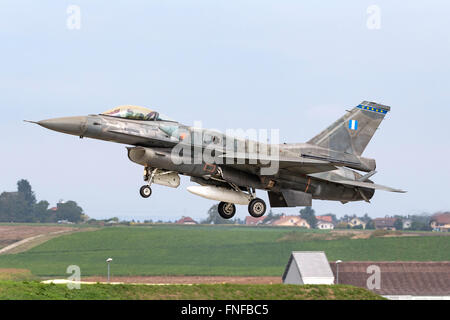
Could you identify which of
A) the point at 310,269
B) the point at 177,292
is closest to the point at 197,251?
the point at 310,269

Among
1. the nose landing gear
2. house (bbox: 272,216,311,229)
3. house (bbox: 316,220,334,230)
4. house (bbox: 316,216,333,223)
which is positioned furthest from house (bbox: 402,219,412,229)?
the nose landing gear

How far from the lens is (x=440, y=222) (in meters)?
74.5

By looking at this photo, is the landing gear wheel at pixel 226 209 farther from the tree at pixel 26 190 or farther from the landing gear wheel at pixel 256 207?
the tree at pixel 26 190

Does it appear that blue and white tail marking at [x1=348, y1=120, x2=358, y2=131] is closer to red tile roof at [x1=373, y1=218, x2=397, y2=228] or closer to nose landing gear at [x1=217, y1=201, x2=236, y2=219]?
nose landing gear at [x1=217, y1=201, x2=236, y2=219]

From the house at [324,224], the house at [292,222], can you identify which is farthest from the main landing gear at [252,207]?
the house at [324,224]

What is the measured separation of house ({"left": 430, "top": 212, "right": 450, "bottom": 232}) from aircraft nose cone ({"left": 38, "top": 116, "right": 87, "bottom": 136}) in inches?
1751

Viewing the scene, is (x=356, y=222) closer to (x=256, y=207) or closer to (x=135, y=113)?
(x=256, y=207)

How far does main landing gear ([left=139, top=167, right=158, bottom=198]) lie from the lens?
29688 mm

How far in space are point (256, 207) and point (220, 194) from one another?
1786 mm

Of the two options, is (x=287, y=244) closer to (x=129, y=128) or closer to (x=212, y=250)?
(x=212, y=250)

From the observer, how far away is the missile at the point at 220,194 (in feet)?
102

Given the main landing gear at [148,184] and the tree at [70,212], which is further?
the tree at [70,212]

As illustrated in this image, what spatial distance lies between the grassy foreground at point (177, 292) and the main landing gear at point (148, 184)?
481cm
